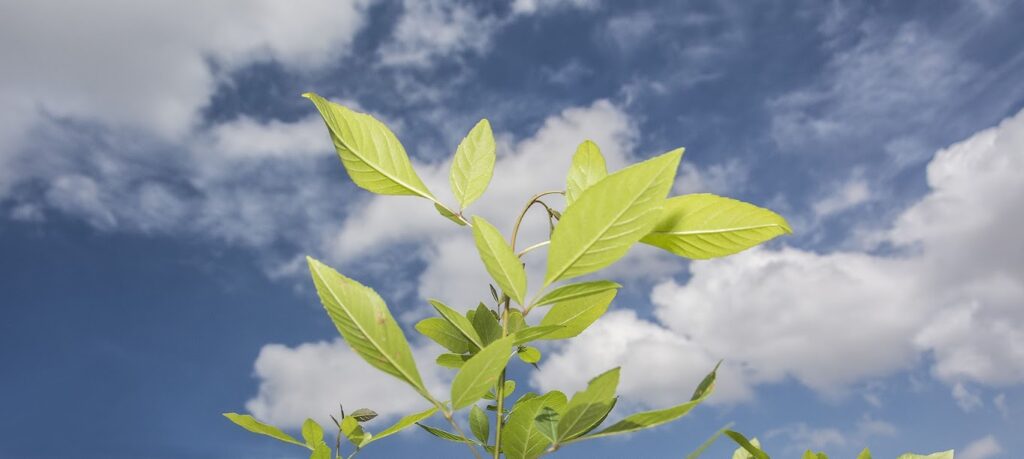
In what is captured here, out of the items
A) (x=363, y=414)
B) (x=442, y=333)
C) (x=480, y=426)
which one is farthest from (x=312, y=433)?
(x=442, y=333)

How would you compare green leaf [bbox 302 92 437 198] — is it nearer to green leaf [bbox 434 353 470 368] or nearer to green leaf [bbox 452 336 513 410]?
green leaf [bbox 434 353 470 368]

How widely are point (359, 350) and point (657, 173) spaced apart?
0.63 m

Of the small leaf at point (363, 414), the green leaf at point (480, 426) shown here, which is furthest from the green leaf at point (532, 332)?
the small leaf at point (363, 414)

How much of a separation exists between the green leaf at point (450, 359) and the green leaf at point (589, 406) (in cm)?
40

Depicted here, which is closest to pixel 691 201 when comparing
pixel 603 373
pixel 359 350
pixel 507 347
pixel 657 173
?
pixel 657 173

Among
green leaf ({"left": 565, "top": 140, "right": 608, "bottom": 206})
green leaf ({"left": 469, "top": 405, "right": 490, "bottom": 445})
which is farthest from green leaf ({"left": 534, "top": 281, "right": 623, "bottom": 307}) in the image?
green leaf ({"left": 469, "top": 405, "right": 490, "bottom": 445})

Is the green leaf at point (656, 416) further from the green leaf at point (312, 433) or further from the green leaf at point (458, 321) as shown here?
the green leaf at point (312, 433)

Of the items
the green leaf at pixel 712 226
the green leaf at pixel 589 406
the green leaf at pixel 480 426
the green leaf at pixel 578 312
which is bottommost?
the green leaf at pixel 589 406

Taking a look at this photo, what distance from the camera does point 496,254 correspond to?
1410 millimetres

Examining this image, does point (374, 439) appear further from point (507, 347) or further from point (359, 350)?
point (507, 347)

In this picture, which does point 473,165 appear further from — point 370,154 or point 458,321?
point 458,321

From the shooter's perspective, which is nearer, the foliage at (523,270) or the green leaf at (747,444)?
the foliage at (523,270)

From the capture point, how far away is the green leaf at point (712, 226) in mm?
1603

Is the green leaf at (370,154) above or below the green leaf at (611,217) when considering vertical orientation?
above
